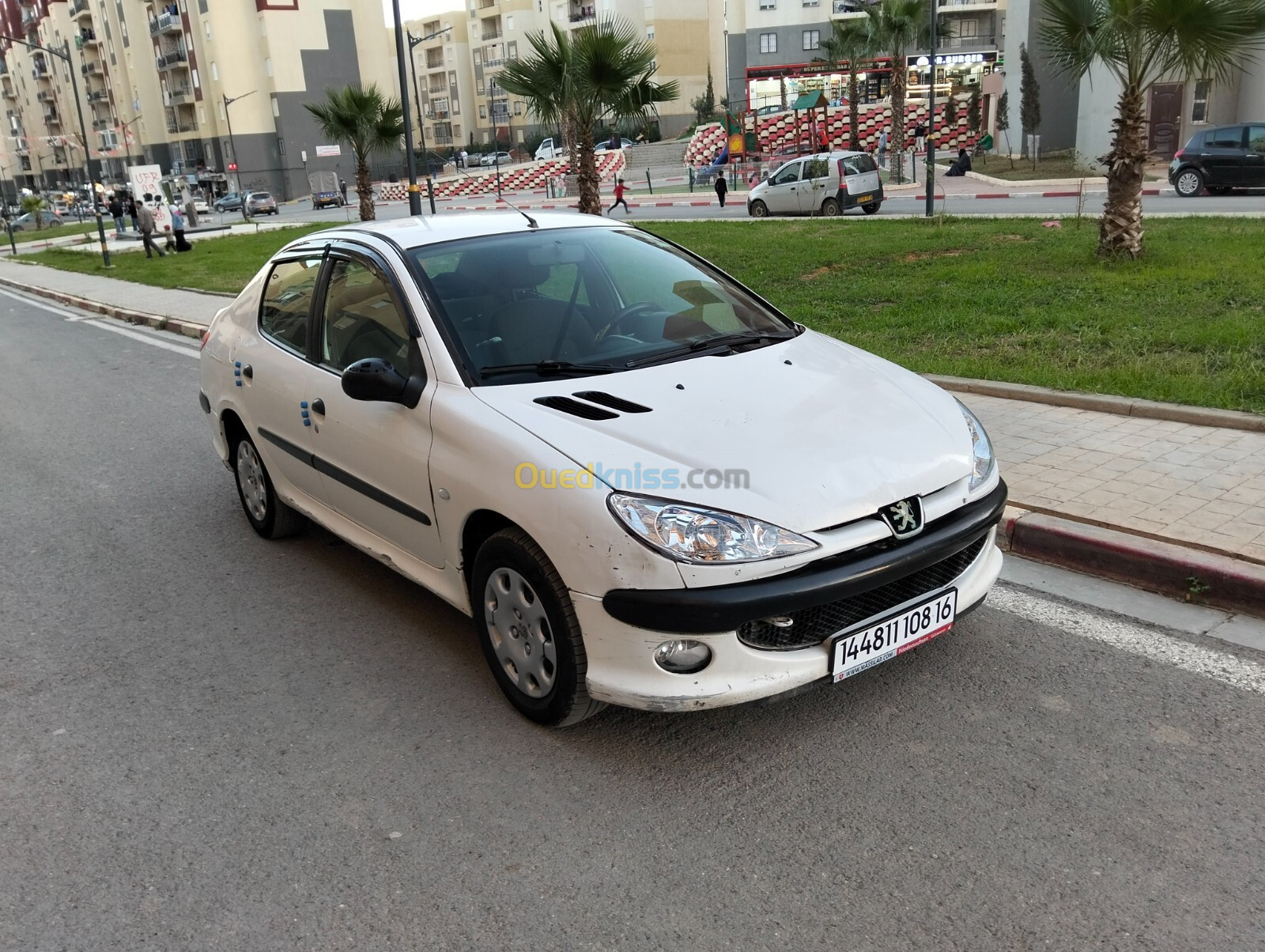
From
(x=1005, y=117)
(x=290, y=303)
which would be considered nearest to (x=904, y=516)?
(x=290, y=303)

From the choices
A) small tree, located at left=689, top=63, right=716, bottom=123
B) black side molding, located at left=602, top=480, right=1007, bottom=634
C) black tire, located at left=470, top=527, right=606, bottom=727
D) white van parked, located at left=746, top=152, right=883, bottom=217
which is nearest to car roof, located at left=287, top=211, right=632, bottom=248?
black tire, located at left=470, top=527, right=606, bottom=727

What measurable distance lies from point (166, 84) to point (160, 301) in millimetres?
72367

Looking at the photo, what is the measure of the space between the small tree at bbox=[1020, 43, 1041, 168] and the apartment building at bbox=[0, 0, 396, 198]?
50832 mm

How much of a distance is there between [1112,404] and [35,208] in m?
70.3

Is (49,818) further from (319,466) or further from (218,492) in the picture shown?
(218,492)

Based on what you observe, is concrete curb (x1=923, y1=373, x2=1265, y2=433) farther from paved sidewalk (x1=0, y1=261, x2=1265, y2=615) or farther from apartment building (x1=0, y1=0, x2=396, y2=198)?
apartment building (x1=0, y1=0, x2=396, y2=198)

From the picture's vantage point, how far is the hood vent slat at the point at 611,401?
3.40 m

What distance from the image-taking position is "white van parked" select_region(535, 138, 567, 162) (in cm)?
6744

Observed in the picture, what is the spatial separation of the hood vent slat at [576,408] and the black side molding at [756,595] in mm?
637

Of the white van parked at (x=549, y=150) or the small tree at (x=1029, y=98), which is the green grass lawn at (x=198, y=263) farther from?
the white van parked at (x=549, y=150)

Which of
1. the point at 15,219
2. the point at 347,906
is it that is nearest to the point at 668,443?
the point at 347,906

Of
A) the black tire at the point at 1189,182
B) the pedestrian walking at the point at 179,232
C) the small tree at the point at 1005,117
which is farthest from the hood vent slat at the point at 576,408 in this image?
the small tree at the point at 1005,117

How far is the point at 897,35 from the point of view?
112 feet

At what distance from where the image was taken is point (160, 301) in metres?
16.8
